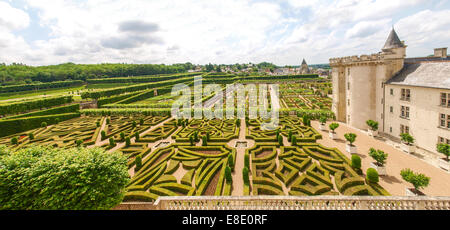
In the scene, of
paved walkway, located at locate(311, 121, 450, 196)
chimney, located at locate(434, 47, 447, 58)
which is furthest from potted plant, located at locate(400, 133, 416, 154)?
chimney, located at locate(434, 47, 447, 58)

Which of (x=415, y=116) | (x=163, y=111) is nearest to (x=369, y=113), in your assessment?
(x=415, y=116)

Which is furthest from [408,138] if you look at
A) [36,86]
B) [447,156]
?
[36,86]

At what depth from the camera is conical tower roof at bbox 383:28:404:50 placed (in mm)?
23891

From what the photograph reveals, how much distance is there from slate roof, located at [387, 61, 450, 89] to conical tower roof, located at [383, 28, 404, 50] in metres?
2.70

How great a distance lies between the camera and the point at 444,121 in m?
17.1

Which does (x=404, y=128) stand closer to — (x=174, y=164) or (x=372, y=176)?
(x=372, y=176)

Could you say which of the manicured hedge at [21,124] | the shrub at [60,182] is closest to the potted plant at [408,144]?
the shrub at [60,182]

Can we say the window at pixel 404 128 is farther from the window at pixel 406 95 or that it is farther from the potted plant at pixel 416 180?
the potted plant at pixel 416 180

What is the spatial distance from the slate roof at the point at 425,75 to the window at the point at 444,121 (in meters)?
2.52
